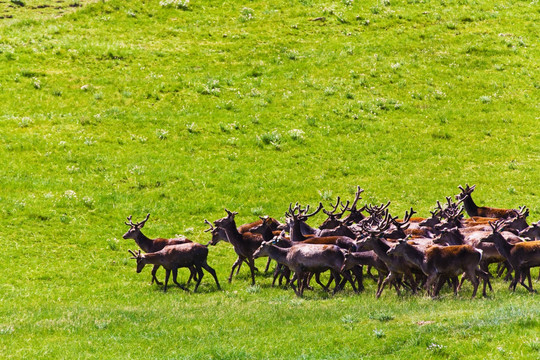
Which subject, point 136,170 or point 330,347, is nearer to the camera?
point 330,347

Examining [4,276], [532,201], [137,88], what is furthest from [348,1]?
[4,276]

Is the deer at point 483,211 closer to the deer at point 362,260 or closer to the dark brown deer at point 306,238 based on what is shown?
the dark brown deer at point 306,238

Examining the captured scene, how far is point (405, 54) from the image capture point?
44750 mm

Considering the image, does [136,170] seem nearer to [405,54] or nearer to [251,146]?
[251,146]

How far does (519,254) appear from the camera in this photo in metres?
18.9

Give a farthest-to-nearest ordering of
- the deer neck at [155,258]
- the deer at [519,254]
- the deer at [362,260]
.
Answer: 1. the deer neck at [155,258]
2. the deer at [362,260]
3. the deer at [519,254]

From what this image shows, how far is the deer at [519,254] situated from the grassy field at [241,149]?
3.10 feet

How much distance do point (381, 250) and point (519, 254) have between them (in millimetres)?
3785

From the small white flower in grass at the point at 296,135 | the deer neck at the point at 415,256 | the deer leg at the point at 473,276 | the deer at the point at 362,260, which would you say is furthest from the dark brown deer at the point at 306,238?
the small white flower in grass at the point at 296,135

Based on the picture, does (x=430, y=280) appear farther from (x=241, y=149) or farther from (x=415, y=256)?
(x=241, y=149)

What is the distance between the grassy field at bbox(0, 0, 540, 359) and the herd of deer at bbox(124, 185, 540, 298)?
0.84 meters

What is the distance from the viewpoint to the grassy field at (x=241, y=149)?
1513 centimetres

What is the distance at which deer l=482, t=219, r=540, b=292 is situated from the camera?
1867cm

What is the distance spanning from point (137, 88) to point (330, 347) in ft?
89.8
